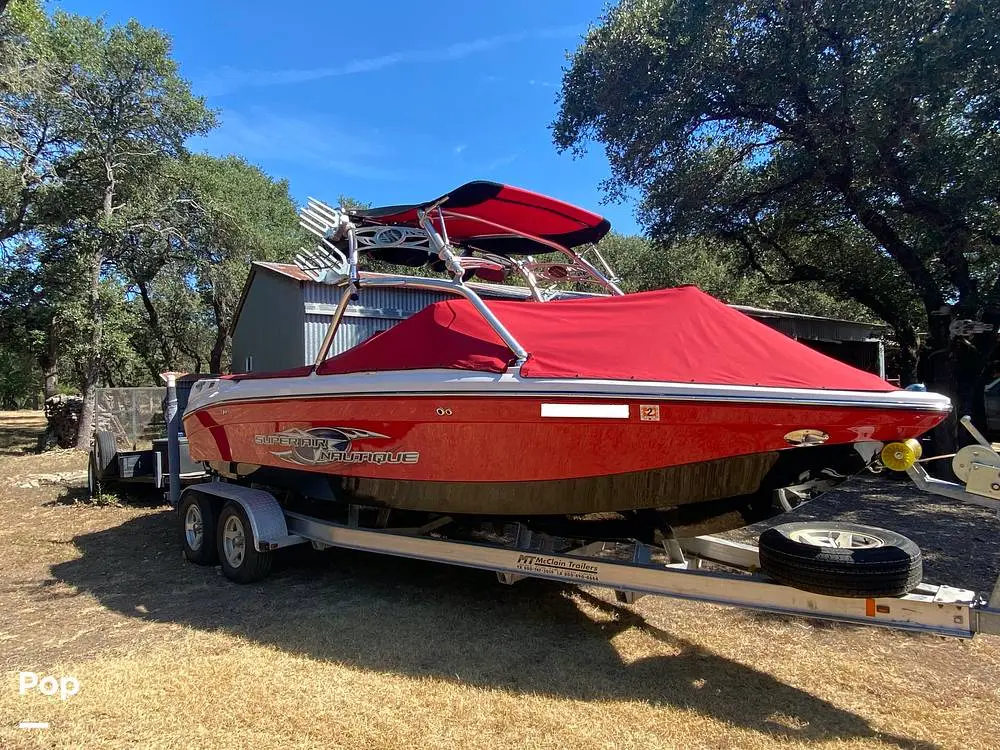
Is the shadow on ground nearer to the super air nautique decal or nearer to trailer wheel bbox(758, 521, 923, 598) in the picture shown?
trailer wheel bbox(758, 521, 923, 598)

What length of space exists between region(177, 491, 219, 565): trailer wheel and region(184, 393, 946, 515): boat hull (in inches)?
68.8

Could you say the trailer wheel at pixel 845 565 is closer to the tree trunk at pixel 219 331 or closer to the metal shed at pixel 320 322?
the metal shed at pixel 320 322

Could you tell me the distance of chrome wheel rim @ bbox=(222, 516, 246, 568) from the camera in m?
5.09

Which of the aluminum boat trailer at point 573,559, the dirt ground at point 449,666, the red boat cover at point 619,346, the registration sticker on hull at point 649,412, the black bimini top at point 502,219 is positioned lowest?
the dirt ground at point 449,666

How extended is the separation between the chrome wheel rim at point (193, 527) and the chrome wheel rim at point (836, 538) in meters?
4.49

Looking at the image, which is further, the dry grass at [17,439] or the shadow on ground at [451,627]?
the dry grass at [17,439]

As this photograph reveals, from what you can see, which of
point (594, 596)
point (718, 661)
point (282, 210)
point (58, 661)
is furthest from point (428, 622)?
point (282, 210)

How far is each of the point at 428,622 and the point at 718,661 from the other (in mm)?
1693

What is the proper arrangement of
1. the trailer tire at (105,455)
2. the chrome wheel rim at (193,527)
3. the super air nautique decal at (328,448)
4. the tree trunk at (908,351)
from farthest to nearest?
the tree trunk at (908,351), the trailer tire at (105,455), the chrome wheel rim at (193,527), the super air nautique decal at (328,448)

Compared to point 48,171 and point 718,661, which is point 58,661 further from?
point 48,171

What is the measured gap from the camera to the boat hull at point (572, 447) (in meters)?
3.18

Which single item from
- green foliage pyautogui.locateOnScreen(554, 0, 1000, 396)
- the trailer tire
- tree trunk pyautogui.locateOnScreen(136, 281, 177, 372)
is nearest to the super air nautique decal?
the trailer tire

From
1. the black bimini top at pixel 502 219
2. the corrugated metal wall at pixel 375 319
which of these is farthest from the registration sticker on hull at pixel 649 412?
the corrugated metal wall at pixel 375 319

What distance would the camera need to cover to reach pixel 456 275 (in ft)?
13.2
